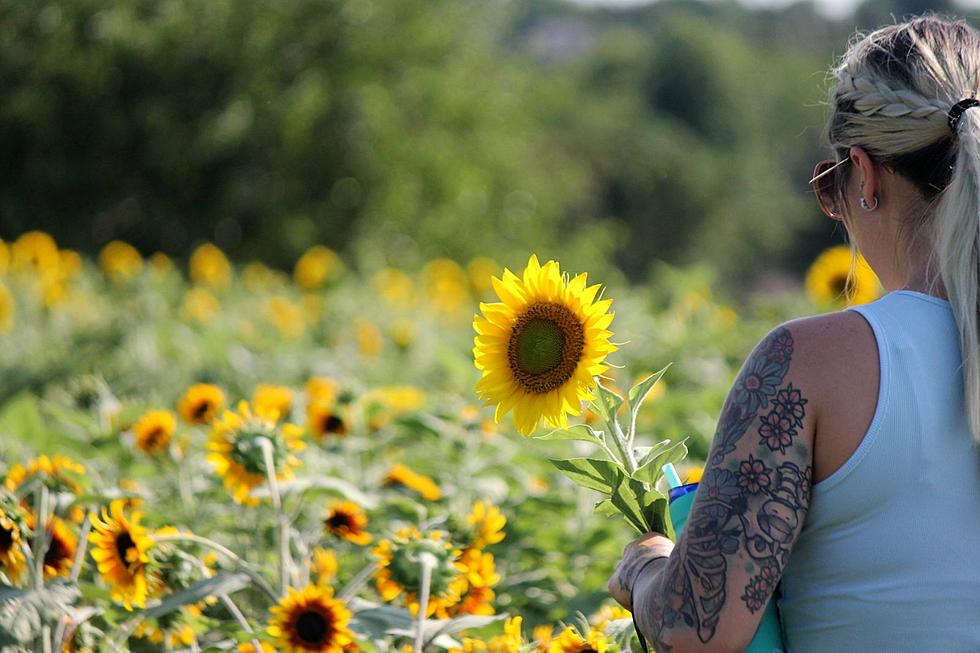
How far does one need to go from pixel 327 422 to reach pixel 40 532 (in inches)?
45.7

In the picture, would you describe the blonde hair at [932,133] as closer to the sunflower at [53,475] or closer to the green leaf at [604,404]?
the green leaf at [604,404]

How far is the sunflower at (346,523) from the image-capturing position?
105 inches

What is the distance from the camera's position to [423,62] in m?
16.0

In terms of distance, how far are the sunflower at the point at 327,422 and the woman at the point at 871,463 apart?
1.93 m

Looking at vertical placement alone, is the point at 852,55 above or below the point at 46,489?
above

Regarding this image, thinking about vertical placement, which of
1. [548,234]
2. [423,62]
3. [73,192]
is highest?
[423,62]

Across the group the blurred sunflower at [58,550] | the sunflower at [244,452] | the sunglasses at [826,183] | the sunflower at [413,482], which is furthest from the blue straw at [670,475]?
the blurred sunflower at [58,550]

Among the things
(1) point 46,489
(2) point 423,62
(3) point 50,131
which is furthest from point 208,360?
(2) point 423,62

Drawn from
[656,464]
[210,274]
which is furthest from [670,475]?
[210,274]

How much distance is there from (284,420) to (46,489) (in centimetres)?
162

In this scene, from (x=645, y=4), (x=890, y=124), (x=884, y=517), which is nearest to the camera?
(x=884, y=517)

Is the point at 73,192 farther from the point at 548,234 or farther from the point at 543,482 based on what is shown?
the point at 543,482

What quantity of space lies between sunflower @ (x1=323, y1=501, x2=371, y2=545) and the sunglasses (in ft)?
4.18

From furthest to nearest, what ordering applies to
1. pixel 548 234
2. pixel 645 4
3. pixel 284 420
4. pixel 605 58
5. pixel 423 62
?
pixel 645 4
pixel 605 58
pixel 548 234
pixel 423 62
pixel 284 420
